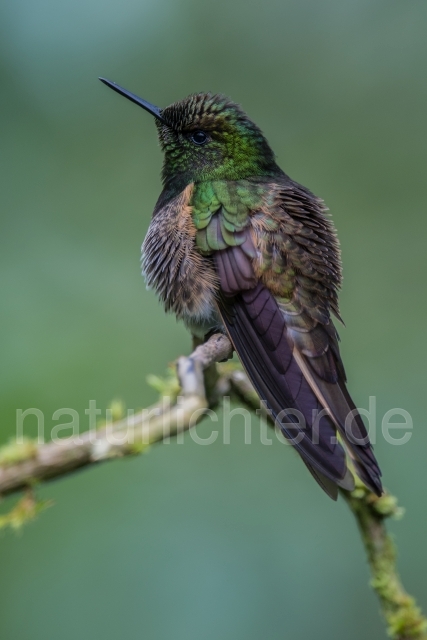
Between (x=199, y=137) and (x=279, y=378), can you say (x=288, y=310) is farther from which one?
(x=199, y=137)

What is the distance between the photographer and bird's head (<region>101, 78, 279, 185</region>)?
10.9ft

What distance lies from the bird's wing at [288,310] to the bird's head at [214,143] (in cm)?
34

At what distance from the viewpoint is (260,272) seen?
2.88 metres

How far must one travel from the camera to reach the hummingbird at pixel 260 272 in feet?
8.60

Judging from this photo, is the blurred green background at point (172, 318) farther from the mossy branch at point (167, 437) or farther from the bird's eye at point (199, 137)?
the bird's eye at point (199, 137)

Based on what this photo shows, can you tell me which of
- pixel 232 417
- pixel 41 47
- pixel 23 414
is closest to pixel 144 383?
pixel 232 417

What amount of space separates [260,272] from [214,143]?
2.83 ft

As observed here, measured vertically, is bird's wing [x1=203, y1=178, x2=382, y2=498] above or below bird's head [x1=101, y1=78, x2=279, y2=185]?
below

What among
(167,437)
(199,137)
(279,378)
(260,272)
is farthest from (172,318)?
(167,437)


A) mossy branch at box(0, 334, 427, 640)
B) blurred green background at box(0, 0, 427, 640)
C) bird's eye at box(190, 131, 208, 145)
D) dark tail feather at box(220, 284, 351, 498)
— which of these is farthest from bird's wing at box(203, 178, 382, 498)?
blurred green background at box(0, 0, 427, 640)

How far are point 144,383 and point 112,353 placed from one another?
28 centimetres

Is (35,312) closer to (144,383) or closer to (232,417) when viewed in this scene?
(144,383)

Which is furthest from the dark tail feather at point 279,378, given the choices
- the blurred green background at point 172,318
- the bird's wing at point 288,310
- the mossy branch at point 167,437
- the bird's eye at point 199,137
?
the blurred green background at point 172,318

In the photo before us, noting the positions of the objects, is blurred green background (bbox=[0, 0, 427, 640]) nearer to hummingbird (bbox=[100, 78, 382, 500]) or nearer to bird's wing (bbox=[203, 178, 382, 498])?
hummingbird (bbox=[100, 78, 382, 500])
